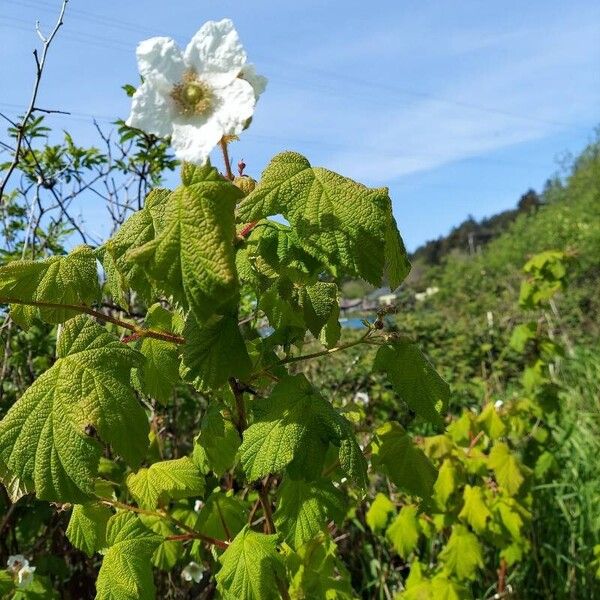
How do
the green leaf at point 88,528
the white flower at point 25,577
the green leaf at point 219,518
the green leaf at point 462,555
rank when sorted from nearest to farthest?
the green leaf at point 88,528
the green leaf at point 219,518
the white flower at point 25,577
the green leaf at point 462,555

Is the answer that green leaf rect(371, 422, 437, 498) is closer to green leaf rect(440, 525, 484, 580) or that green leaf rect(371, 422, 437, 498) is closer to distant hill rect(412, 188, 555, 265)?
green leaf rect(440, 525, 484, 580)

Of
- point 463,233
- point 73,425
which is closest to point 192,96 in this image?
point 73,425

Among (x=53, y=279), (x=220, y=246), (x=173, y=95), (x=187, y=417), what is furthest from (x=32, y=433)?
(x=187, y=417)

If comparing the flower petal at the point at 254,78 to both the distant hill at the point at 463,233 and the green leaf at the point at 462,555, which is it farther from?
the distant hill at the point at 463,233

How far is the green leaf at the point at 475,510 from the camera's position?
2.45 meters

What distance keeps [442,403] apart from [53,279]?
71 cm

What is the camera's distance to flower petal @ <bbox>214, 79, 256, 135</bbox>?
97 centimetres

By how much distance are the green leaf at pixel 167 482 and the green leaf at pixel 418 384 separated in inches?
21.3

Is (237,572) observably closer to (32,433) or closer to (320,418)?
(320,418)

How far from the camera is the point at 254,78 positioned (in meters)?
1.03

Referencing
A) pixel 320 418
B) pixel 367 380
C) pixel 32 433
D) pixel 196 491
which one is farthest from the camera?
pixel 367 380

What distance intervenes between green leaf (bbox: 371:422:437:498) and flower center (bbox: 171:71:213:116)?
793 millimetres

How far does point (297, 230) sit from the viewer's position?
100 centimetres

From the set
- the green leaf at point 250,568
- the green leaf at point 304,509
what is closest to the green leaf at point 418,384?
the green leaf at point 304,509
